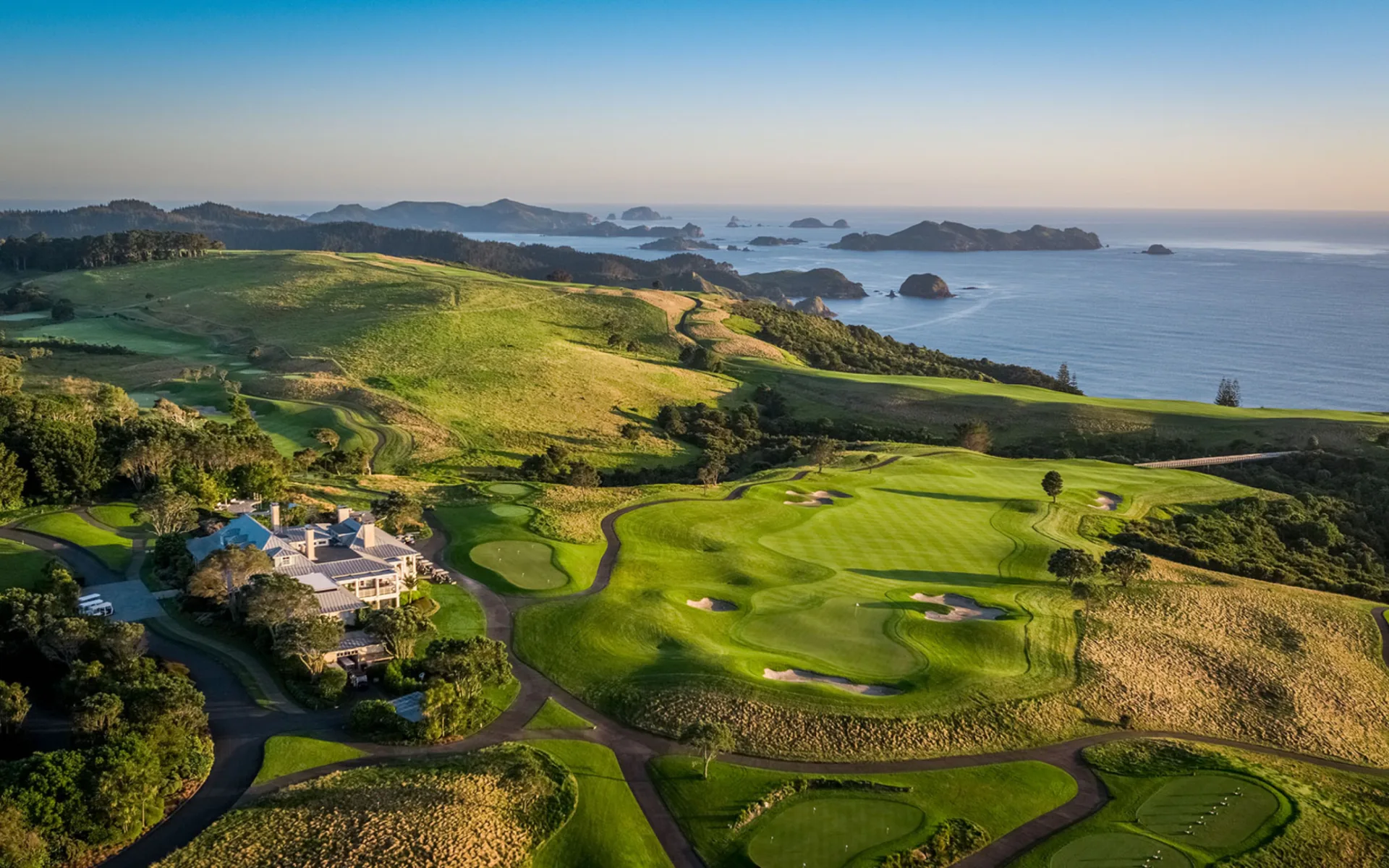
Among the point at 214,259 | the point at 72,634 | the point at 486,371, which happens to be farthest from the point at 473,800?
the point at 214,259

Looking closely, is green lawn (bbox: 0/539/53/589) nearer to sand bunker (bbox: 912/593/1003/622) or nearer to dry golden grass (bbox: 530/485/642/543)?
dry golden grass (bbox: 530/485/642/543)

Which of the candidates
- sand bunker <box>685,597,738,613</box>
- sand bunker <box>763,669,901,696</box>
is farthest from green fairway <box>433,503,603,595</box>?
sand bunker <box>763,669,901,696</box>

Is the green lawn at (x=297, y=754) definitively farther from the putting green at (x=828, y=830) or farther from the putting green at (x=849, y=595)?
the putting green at (x=828, y=830)

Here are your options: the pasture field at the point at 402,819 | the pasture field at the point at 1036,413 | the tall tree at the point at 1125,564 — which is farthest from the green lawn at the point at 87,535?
the pasture field at the point at 1036,413

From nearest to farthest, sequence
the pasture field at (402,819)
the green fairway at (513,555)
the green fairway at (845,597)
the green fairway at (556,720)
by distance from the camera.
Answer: the pasture field at (402,819) < the green fairway at (556,720) < the green fairway at (845,597) < the green fairway at (513,555)

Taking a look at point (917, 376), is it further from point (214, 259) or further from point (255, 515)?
point (214, 259)

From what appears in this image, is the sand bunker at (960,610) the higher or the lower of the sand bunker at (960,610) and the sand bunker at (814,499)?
the lower
